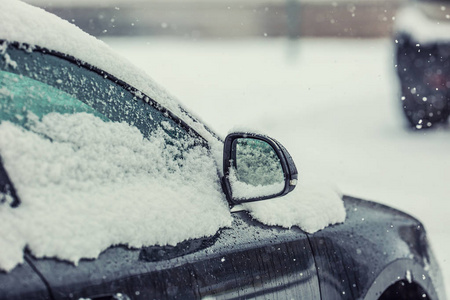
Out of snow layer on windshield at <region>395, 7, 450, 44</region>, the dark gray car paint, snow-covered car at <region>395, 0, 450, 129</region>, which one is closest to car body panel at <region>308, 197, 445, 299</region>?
the dark gray car paint

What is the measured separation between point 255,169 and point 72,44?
0.71 meters

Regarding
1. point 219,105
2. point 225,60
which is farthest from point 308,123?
point 225,60

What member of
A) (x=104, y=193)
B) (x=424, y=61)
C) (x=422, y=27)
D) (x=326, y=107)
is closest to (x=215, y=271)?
(x=104, y=193)

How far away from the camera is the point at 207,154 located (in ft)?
7.82

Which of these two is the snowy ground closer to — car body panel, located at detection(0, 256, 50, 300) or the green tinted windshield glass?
the green tinted windshield glass

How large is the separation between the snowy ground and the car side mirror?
0.10 meters

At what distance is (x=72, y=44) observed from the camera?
2082 mm

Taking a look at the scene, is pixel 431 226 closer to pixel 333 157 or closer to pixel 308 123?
pixel 333 157

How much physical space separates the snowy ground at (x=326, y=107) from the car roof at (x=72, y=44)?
285 millimetres

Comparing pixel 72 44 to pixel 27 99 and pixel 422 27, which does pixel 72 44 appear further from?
pixel 422 27

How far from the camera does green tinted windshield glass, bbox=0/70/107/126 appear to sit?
187cm

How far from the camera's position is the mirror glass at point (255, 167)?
2312 millimetres

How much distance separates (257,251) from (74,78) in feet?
2.48

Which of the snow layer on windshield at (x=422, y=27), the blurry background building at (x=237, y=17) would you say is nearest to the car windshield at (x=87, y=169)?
the snow layer on windshield at (x=422, y=27)
